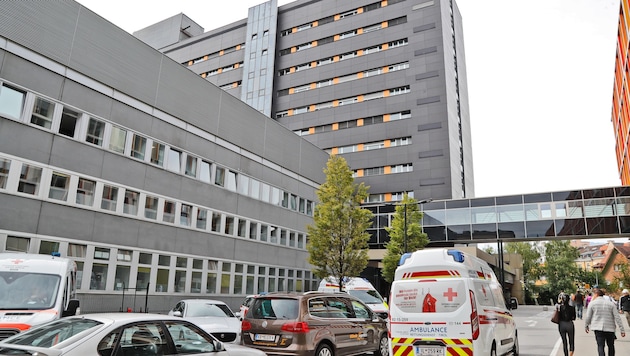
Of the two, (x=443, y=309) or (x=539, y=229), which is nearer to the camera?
(x=443, y=309)

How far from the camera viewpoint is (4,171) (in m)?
14.5

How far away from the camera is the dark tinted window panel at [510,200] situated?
3709 cm

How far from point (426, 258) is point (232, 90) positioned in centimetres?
5558

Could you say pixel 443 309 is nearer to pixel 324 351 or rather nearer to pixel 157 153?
pixel 324 351

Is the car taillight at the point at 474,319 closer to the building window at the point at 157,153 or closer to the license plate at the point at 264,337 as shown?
the license plate at the point at 264,337

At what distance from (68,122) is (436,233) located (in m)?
31.6

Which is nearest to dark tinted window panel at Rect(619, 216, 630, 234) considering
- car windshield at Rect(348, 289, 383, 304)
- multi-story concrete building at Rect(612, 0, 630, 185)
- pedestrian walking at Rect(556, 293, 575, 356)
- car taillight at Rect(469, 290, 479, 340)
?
multi-story concrete building at Rect(612, 0, 630, 185)

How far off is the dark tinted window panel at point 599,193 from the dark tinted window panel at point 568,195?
19.1 inches

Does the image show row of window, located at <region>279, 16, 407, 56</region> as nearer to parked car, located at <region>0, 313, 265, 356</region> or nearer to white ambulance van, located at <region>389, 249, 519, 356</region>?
white ambulance van, located at <region>389, 249, 519, 356</region>

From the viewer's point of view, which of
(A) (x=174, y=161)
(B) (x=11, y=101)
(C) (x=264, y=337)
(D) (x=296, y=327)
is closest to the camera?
(D) (x=296, y=327)

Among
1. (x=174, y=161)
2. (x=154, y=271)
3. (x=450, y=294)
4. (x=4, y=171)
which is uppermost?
(x=174, y=161)

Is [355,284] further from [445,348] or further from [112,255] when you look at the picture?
[445,348]

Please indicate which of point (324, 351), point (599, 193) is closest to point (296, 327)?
point (324, 351)

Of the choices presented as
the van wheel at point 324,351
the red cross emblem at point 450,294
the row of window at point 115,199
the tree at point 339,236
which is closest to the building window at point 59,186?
the row of window at point 115,199
